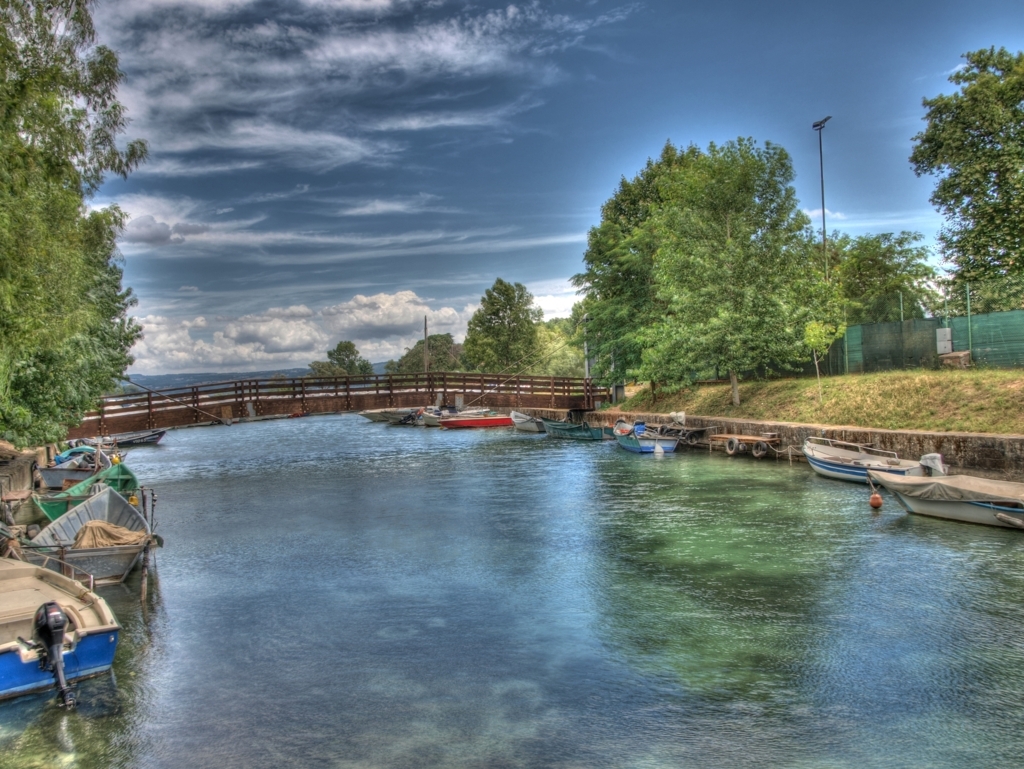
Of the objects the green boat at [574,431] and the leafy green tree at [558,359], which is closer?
the green boat at [574,431]

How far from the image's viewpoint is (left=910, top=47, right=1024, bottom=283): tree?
21.8 metres

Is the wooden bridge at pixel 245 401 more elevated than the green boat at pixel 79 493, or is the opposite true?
the wooden bridge at pixel 245 401

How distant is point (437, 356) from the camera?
99.2 metres

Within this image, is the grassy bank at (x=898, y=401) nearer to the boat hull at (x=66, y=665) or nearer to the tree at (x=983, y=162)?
the tree at (x=983, y=162)

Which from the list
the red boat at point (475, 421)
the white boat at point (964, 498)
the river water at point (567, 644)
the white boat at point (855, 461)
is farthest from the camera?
the red boat at point (475, 421)

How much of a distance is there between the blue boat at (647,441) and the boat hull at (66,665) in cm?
2688

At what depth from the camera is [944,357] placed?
1097 inches

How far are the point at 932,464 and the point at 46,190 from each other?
21.5 metres

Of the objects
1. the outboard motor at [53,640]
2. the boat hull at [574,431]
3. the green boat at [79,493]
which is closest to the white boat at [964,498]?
the outboard motor at [53,640]

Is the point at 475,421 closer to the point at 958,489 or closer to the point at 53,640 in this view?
the point at 958,489

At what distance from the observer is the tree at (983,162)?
21.8m

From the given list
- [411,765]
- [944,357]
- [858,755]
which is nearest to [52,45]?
[411,765]

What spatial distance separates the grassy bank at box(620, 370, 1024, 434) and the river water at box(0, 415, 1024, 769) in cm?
501

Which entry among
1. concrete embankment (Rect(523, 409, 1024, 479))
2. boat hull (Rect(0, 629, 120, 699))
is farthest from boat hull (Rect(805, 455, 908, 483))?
boat hull (Rect(0, 629, 120, 699))
